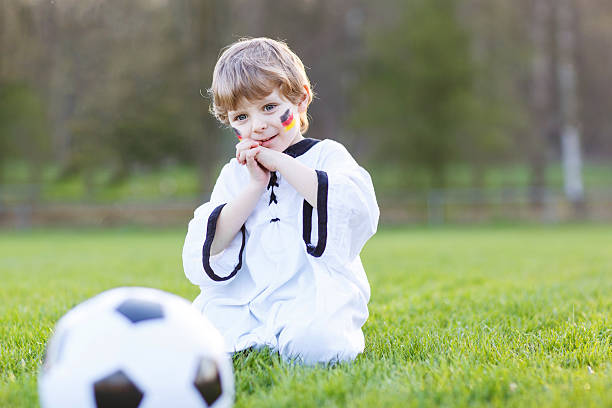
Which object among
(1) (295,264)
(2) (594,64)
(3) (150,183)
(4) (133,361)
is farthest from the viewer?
(2) (594,64)

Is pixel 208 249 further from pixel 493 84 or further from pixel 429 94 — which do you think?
pixel 493 84

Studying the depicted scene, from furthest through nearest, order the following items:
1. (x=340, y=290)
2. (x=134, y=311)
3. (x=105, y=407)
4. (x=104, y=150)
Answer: (x=104, y=150) < (x=340, y=290) < (x=134, y=311) < (x=105, y=407)

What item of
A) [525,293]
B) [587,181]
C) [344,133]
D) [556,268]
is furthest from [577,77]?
[525,293]

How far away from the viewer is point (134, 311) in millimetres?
1759

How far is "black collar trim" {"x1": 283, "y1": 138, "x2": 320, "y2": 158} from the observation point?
2.71m

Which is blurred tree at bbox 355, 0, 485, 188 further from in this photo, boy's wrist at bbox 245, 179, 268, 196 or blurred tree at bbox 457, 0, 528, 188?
boy's wrist at bbox 245, 179, 268, 196

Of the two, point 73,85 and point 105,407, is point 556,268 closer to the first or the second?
point 105,407

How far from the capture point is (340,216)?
2.41 metres

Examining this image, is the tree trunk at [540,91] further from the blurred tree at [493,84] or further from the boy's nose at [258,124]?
the boy's nose at [258,124]

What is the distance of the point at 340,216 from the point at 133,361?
1.04m

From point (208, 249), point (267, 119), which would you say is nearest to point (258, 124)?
point (267, 119)

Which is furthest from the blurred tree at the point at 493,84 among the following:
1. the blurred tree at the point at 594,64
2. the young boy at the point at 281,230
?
the young boy at the point at 281,230

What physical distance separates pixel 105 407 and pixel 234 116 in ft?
4.34

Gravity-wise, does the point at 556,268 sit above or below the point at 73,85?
below
